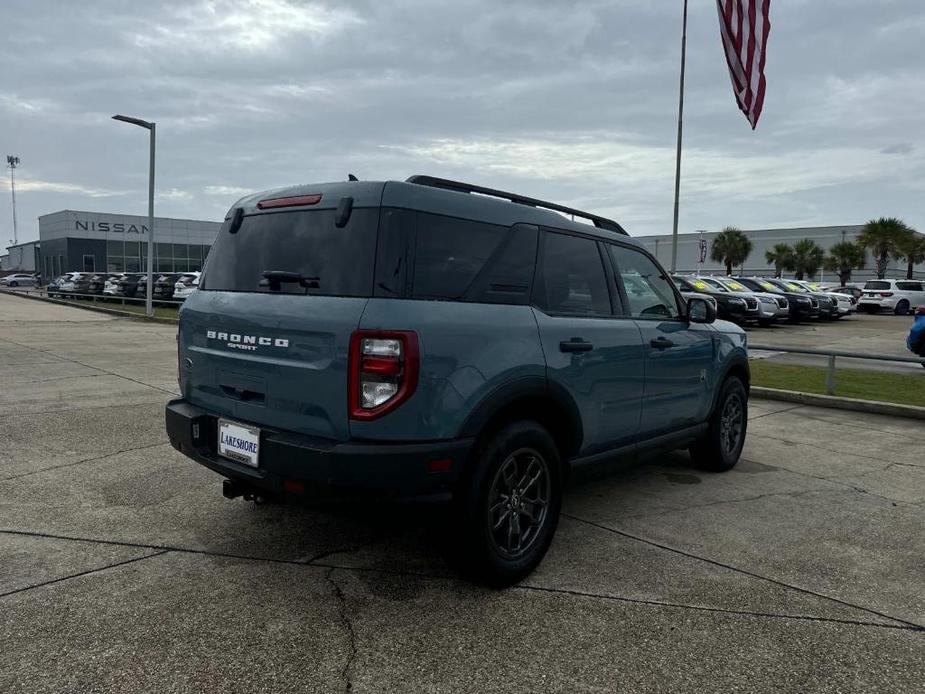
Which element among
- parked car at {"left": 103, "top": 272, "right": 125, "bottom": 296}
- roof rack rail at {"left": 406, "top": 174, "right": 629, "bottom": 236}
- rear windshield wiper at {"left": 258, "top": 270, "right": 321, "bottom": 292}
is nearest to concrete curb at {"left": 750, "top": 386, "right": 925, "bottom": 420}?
roof rack rail at {"left": 406, "top": 174, "right": 629, "bottom": 236}

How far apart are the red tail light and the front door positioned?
6.77ft

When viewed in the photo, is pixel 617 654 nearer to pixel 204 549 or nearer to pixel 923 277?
pixel 204 549

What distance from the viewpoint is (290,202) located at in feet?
11.5

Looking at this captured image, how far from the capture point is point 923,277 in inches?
2783

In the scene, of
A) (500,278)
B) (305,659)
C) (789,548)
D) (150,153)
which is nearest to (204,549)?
(305,659)

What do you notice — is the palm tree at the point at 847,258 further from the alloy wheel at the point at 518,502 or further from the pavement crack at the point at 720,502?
the alloy wheel at the point at 518,502

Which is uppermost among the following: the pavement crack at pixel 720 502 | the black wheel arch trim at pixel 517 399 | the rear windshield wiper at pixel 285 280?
the rear windshield wiper at pixel 285 280

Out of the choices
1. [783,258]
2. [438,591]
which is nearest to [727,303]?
[438,591]

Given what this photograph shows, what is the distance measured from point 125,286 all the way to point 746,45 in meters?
30.2

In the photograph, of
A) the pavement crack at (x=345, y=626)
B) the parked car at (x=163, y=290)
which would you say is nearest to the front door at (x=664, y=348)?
the pavement crack at (x=345, y=626)

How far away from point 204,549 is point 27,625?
98 centimetres

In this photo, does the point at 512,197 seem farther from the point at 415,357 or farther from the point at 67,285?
the point at 67,285

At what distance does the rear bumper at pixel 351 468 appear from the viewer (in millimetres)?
2889

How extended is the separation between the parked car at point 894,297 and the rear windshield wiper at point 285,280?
35856 millimetres
